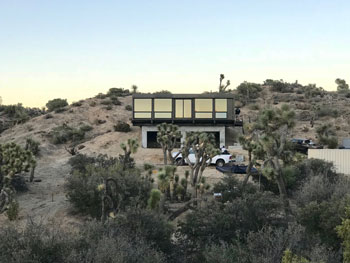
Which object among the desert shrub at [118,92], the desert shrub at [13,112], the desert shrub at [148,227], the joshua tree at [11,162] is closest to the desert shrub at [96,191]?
the joshua tree at [11,162]

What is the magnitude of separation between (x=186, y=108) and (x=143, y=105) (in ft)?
14.7

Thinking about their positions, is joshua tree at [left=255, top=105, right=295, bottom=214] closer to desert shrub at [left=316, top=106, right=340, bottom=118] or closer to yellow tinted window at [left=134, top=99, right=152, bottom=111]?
yellow tinted window at [left=134, top=99, right=152, bottom=111]

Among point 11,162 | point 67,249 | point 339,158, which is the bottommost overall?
point 67,249

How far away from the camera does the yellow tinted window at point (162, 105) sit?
1495 inches

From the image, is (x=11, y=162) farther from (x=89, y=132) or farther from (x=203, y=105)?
(x=89, y=132)

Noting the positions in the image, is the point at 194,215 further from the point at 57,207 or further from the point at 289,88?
the point at 289,88

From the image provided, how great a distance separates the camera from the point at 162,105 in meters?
38.0

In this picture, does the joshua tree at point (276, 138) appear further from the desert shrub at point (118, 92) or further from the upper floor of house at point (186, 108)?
the desert shrub at point (118, 92)

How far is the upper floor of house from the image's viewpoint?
37.8 metres

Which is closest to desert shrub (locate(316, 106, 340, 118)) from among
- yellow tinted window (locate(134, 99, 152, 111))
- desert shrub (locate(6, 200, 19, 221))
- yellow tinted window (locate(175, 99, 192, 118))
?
yellow tinted window (locate(175, 99, 192, 118))

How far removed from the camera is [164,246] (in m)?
11.0

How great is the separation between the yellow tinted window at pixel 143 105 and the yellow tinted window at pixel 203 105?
4876mm

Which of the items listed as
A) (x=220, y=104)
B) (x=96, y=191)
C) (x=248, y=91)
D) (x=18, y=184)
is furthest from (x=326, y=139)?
(x=248, y=91)

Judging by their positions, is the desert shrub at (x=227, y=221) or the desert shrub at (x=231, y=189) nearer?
the desert shrub at (x=227, y=221)
